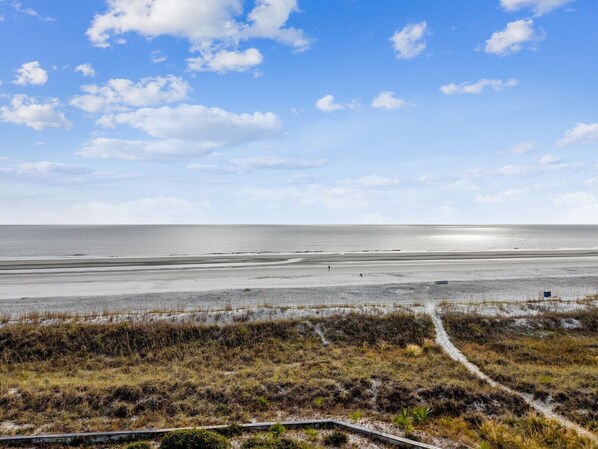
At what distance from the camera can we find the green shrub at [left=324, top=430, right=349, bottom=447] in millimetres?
11656

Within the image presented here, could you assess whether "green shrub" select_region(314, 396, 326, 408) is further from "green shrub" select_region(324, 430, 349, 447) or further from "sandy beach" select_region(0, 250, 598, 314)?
"sandy beach" select_region(0, 250, 598, 314)

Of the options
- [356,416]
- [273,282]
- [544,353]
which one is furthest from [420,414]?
[273,282]

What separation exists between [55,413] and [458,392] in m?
14.9

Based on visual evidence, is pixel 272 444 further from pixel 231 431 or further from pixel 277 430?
pixel 231 431

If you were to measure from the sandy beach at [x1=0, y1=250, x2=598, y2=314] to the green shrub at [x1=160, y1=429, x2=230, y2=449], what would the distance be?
15.7 m

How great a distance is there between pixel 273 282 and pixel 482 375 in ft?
71.2

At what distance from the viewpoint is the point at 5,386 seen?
15430 millimetres

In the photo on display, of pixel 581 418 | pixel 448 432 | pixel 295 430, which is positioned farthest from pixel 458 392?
pixel 295 430

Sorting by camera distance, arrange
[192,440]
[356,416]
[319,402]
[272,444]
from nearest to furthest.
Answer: [192,440] → [272,444] → [356,416] → [319,402]

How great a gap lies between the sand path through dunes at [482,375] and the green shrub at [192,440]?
11.6m

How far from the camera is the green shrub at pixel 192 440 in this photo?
1036 cm

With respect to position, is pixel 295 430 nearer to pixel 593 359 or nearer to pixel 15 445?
pixel 15 445

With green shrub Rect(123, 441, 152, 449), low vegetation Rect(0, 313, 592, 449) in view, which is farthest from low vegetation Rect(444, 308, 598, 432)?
green shrub Rect(123, 441, 152, 449)

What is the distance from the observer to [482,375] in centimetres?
1759
